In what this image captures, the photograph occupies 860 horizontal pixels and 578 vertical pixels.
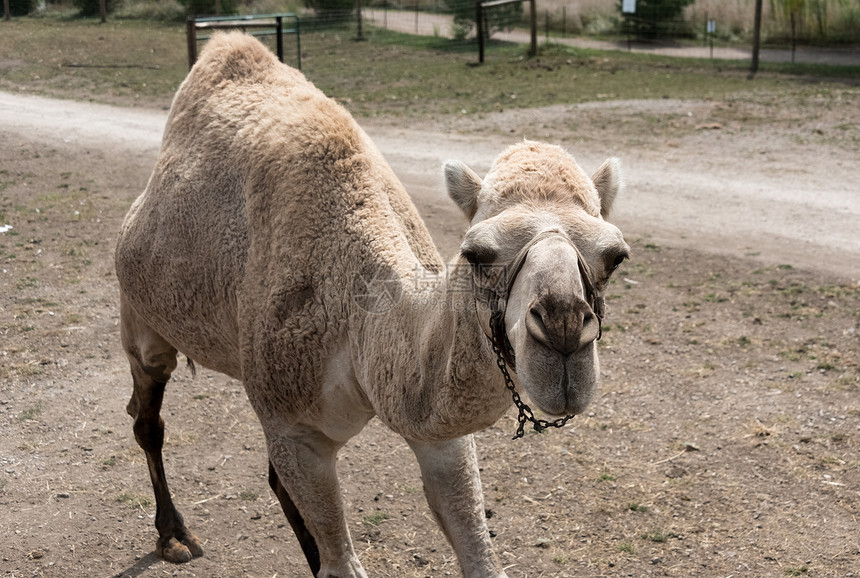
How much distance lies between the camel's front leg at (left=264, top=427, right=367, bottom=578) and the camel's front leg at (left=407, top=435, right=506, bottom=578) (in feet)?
1.24

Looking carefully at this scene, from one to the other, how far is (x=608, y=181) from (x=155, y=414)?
294 cm

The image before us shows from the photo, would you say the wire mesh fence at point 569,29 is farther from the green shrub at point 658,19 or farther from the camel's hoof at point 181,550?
the camel's hoof at point 181,550

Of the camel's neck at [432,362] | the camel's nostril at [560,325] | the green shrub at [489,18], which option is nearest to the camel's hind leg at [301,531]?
the camel's neck at [432,362]

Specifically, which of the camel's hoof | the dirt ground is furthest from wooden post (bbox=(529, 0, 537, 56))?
the camel's hoof

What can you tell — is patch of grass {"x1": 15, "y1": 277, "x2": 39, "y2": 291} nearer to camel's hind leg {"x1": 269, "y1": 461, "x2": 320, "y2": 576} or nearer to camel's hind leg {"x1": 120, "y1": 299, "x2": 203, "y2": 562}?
camel's hind leg {"x1": 120, "y1": 299, "x2": 203, "y2": 562}

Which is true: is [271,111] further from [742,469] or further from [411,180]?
[411,180]

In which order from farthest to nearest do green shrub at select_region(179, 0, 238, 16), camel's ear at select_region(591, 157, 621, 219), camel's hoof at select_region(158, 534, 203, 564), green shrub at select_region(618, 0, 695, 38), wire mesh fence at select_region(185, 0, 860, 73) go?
1. green shrub at select_region(179, 0, 238, 16)
2. green shrub at select_region(618, 0, 695, 38)
3. wire mesh fence at select_region(185, 0, 860, 73)
4. camel's hoof at select_region(158, 534, 203, 564)
5. camel's ear at select_region(591, 157, 621, 219)

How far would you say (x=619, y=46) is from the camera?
75.3 ft

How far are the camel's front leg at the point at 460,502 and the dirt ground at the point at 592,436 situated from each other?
1117mm

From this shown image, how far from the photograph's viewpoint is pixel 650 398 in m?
6.20

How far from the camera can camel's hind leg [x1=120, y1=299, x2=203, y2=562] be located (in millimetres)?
4707

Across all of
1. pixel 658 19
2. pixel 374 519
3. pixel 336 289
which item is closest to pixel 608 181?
pixel 336 289

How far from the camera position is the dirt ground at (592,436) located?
4.70 m

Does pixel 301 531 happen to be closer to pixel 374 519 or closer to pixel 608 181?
pixel 374 519
